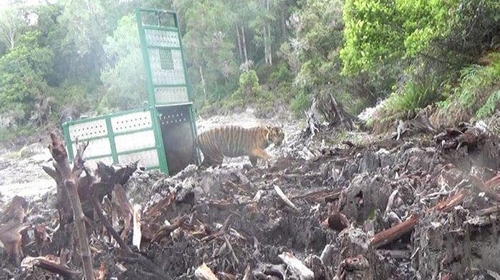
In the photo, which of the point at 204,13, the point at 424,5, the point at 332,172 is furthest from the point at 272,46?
the point at 332,172

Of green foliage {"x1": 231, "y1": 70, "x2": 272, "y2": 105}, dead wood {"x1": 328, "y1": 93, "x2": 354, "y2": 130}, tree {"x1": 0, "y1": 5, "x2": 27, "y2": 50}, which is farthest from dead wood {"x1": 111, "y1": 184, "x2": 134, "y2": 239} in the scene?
tree {"x1": 0, "y1": 5, "x2": 27, "y2": 50}

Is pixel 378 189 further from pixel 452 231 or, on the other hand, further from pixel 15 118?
pixel 15 118

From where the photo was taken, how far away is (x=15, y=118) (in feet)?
98.8

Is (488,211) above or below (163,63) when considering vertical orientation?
below

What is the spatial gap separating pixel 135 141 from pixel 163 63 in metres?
1.17

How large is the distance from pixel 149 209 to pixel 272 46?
28999mm

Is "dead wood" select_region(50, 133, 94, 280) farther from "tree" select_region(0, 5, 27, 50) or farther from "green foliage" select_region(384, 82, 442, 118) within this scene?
"tree" select_region(0, 5, 27, 50)

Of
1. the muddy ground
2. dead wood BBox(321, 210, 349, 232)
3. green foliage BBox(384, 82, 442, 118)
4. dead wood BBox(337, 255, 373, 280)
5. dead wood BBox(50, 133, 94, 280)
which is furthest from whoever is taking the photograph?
green foliage BBox(384, 82, 442, 118)

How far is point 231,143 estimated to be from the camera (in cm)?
713

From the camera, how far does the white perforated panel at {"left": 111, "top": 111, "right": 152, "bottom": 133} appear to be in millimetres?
6992

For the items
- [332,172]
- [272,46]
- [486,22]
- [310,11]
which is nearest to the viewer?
[332,172]

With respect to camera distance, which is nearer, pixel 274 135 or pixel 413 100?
pixel 274 135

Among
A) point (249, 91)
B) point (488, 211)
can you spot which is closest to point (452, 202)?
point (488, 211)

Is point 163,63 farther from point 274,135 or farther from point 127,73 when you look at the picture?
point 127,73
